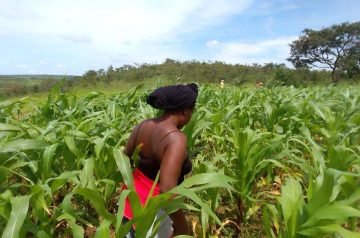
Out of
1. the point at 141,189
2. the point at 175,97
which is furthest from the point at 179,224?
the point at 175,97

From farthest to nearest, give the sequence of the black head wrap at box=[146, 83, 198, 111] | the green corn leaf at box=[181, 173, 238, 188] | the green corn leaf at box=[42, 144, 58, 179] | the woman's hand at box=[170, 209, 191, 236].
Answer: the green corn leaf at box=[42, 144, 58, 179] → the woman's hand at box=[170, 209, 191, 236] → the black head wrap at box=[146, 83, 198, 111] → the green corn leaf at box=[181, 173, 238, 188]

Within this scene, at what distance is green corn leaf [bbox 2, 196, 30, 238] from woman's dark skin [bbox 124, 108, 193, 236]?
577 millimetres

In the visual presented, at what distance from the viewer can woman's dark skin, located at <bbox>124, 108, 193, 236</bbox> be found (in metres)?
1.71

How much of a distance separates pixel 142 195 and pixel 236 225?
814mm

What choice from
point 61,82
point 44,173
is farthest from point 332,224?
point 61,82

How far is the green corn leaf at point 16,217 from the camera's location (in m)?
1.26

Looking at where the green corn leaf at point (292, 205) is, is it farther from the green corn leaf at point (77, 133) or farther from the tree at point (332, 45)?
the tree at point (332, 45)

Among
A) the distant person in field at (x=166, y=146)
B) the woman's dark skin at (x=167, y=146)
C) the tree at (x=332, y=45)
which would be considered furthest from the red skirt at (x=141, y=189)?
the tree at (x=332, y=45)

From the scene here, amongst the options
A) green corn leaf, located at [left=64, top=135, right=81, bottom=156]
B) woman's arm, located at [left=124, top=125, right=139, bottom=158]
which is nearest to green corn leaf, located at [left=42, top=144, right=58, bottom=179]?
green corn leaf, located at [left=64, top=135, right=81, bottom=156]

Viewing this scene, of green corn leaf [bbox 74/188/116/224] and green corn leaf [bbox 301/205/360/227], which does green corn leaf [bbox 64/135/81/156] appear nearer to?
green corn leaf [bbox 74/188/116/224]


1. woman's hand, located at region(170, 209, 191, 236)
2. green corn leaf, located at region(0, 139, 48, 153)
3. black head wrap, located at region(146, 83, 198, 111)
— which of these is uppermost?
black head wrap, located at region(146, 83, 198, 111)

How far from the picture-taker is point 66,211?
1556mm

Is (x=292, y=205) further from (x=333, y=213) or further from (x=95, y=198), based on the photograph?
(x=95, y=198)

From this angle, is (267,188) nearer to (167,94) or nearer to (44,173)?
(167,94)
